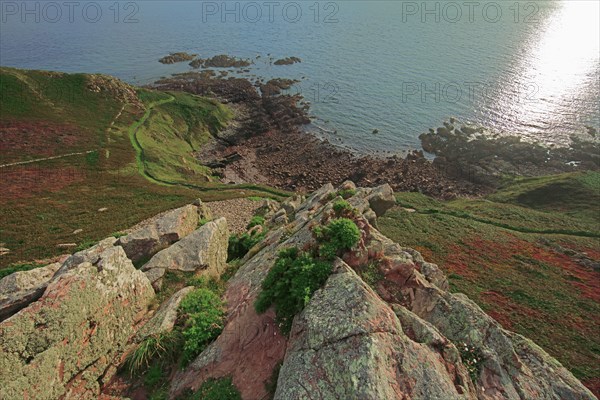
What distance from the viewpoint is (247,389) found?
12711mm

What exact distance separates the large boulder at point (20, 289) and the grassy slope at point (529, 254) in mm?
32955

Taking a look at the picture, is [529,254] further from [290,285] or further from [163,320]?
[163,320]

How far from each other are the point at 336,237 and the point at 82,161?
62.9 m

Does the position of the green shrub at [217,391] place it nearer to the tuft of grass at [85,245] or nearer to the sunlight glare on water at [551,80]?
the tuft of grass at [85,245]

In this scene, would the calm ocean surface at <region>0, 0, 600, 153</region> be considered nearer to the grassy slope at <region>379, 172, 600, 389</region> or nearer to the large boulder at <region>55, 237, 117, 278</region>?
the grassy slope at <region>379, 172, 600, 389</region>

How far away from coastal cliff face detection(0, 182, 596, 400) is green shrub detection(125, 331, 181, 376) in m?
0.64

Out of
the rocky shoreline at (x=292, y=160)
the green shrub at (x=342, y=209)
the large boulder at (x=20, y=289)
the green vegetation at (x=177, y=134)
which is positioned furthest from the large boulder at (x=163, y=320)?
the rocky shoreline at (x=292, y=160)

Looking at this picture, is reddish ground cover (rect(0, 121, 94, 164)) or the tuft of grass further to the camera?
reddish ground cover (rect(0, 121, 94, 164))

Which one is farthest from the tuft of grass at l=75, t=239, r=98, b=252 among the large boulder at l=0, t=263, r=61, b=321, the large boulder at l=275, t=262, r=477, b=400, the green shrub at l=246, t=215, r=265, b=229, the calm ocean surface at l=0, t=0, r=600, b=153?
the calm ocean surface at l=0, t=0, r=600, b=153

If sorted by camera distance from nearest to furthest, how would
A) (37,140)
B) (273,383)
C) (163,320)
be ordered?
(273,383) → (163,320) → (37,140)

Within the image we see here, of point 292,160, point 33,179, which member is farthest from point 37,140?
point 292,160

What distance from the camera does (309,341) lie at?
39.5 feet

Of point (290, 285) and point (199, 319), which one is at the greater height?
point (290, 285)

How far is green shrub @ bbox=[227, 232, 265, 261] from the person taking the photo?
1117 inches
